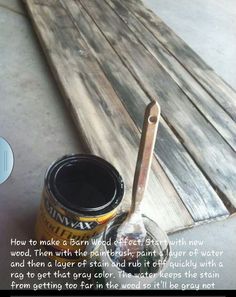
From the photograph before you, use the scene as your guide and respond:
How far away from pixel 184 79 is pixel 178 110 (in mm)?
237

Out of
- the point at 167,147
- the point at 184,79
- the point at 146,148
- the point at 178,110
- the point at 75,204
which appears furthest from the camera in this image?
the point at 184,79

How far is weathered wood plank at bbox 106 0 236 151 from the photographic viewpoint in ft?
4.85

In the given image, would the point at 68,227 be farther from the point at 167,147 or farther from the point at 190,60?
the point at 190,60

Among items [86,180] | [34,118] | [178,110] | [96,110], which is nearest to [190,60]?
[178,110]

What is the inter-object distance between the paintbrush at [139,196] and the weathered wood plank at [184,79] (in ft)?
2.04

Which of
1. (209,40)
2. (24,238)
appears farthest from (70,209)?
(209,40)

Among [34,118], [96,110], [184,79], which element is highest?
[184,79]

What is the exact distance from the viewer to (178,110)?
150 cm

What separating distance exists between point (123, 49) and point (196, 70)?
341 millimetres

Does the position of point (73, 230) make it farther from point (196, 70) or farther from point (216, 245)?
point (196, 70)

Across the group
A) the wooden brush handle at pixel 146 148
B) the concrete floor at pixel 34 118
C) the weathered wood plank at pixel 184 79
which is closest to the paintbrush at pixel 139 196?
the wooden brush handle at pixel 146 148

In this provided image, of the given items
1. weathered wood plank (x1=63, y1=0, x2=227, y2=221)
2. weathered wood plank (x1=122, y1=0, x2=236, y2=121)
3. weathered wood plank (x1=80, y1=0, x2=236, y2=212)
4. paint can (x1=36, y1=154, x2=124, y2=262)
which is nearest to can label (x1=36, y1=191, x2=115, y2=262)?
paint can (x1=36, y1=154, x2=124, y2=262)

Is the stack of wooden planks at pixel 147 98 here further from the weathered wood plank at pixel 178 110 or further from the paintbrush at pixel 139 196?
the paintbrush at pixel 139 196

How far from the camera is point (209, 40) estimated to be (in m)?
2.21
